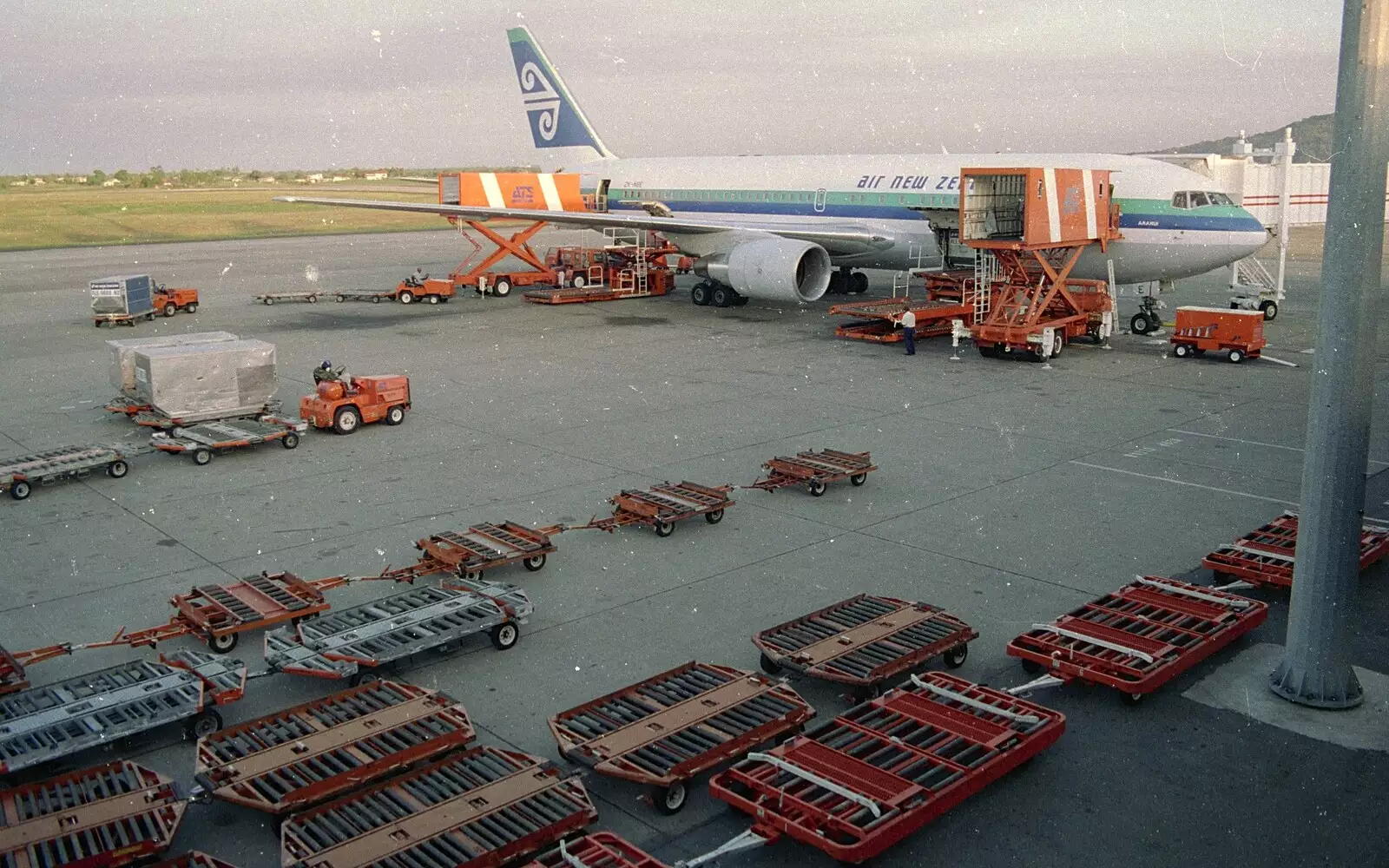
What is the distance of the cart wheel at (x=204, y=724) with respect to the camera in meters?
7.84

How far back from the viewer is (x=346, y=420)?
1653 cm

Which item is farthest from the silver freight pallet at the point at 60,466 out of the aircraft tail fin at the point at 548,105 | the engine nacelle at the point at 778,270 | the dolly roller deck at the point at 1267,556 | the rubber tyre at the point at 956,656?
the aircraft tail fin at the point at 548,105

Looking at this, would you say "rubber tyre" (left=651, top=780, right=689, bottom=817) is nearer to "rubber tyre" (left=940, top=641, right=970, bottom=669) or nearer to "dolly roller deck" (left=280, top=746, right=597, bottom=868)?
"dolly roller deck" (left=280, top=746, right=597, bottom=868)

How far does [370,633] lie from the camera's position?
8.96 m

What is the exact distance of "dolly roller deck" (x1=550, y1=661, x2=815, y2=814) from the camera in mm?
6969

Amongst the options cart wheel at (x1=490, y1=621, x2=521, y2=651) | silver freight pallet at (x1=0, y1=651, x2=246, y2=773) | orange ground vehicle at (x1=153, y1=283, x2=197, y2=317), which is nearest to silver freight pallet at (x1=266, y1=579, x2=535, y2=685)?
cart wheel at (x1=490, y1=621, x2=521, y2=651)

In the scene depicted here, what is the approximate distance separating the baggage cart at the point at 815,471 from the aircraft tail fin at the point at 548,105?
88.3 ft

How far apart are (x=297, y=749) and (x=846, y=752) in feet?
11.9

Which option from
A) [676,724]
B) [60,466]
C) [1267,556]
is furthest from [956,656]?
[60,466]

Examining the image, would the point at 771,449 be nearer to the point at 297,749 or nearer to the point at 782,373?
the point at 782,373

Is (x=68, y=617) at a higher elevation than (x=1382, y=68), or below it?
below

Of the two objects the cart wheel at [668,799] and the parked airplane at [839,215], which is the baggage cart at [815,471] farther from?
the parked airplane at [839,215]

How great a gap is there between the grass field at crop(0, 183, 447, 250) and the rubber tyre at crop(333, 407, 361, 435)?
169 ft

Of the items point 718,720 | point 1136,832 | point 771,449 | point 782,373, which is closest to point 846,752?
point 718,720
